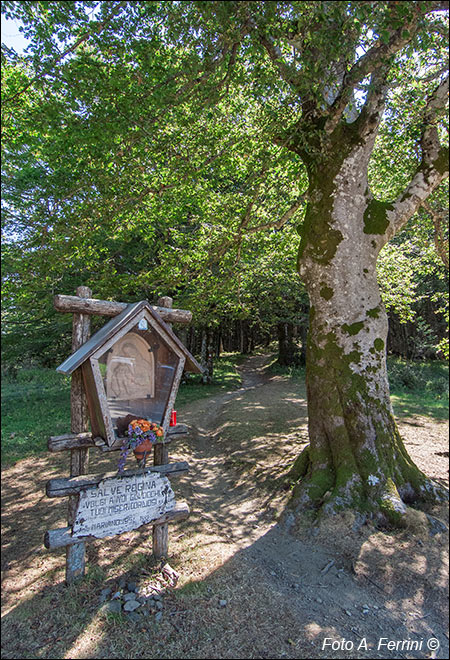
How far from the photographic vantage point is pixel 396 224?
5.98 meters

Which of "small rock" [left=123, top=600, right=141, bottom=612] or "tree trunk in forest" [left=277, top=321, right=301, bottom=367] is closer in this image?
"small rock" [left=123, top=600, right=141, bottom=612]

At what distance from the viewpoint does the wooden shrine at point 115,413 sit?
3727mm

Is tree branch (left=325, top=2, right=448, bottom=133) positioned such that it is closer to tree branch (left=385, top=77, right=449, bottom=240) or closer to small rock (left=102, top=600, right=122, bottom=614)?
tree branch (left=385, top=77, right=449, bottom=240)

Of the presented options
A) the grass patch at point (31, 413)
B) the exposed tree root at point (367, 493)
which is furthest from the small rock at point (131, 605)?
the grass patch at point (31, 413)

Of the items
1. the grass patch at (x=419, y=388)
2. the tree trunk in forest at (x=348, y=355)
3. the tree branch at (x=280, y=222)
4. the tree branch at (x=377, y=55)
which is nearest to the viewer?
the tree branch at (x=377, y=55)

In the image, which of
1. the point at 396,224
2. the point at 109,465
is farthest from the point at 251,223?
the point at 109,465

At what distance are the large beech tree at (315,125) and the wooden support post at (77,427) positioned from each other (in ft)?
9.74

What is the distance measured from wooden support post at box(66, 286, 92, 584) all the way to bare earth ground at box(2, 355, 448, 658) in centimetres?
23

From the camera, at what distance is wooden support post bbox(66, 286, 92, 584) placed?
3.93 meters

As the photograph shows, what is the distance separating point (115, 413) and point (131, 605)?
6.07ft

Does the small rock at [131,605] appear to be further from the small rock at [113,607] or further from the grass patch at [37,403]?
the grass patch at [37,403]

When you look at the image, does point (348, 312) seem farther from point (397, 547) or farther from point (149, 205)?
point (149, 205)

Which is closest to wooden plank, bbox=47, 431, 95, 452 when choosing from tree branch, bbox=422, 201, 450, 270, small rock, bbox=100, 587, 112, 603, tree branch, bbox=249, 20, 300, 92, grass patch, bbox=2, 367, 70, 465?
small rock, bbox=100, 587, 112, 603

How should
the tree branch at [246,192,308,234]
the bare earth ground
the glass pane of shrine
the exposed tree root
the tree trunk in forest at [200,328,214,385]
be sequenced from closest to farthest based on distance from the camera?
the bare earth ground < the glass pane of shrine < the exposed tree root < the tree branch at [246,192,308,234] < the tree trunk in forest at [200,328,214,385]
